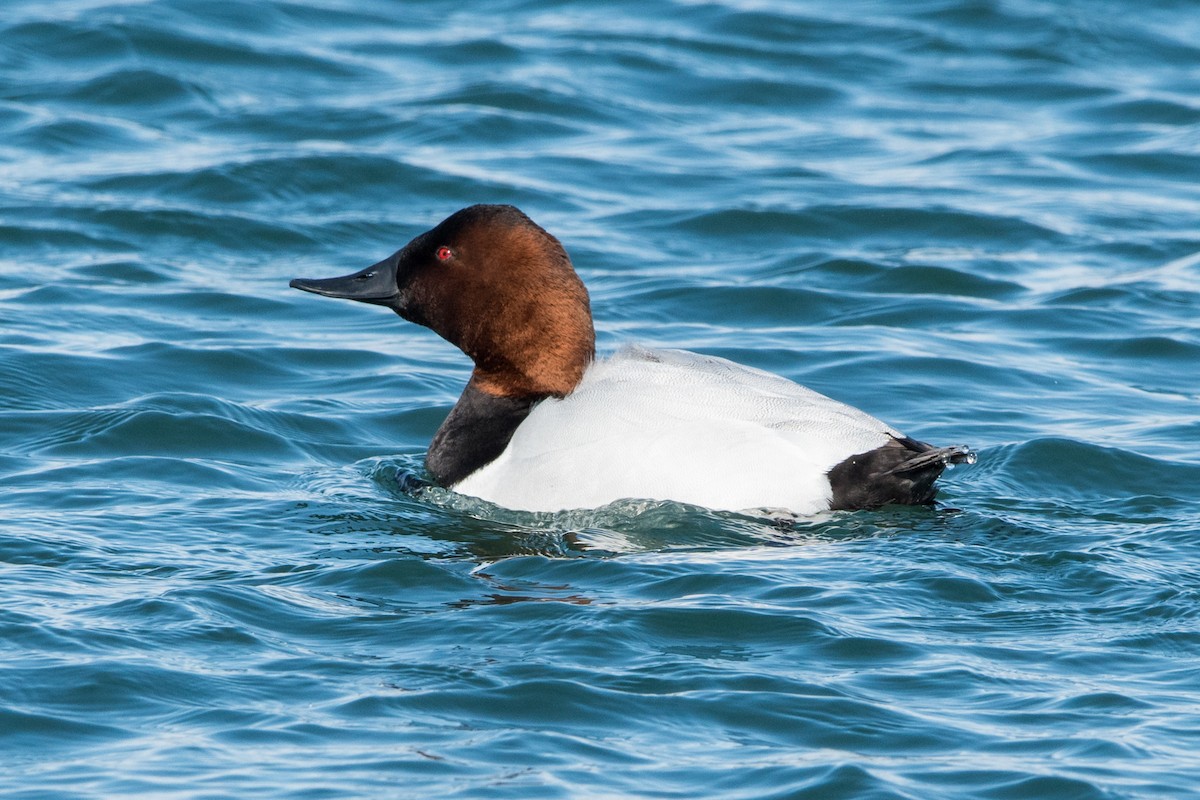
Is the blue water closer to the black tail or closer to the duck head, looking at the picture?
the black tail

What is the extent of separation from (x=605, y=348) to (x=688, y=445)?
235cm

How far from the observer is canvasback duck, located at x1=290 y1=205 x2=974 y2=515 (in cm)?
609

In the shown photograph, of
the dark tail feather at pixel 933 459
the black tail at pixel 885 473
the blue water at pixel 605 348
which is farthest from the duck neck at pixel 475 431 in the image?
the dark tail feather at pixel 933 459

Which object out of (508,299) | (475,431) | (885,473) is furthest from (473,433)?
(885,473)

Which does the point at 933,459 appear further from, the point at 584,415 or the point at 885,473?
the point at 584,415

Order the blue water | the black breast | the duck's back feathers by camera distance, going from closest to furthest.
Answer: the blue water, the duck's back feathers, the black breast

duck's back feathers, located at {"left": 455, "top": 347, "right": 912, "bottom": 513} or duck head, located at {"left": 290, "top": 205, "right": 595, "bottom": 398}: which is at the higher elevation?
duck head, located at {"left": 290, "top": 205, "right": 595, "bottom": 398}

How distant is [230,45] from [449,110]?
2.12 m

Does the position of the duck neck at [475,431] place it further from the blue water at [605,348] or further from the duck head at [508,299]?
the blue water at [605,348]

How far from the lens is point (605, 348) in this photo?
8.40 metres

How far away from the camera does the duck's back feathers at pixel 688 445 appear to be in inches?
239

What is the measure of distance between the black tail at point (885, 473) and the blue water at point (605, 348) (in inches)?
3.2

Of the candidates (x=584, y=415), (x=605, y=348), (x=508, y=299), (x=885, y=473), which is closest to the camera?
(x=885, y=473)

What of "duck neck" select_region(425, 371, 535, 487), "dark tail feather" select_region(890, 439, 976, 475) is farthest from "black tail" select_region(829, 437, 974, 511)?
Answer: "duck neck" select_region(425, 371, 535, 487)
